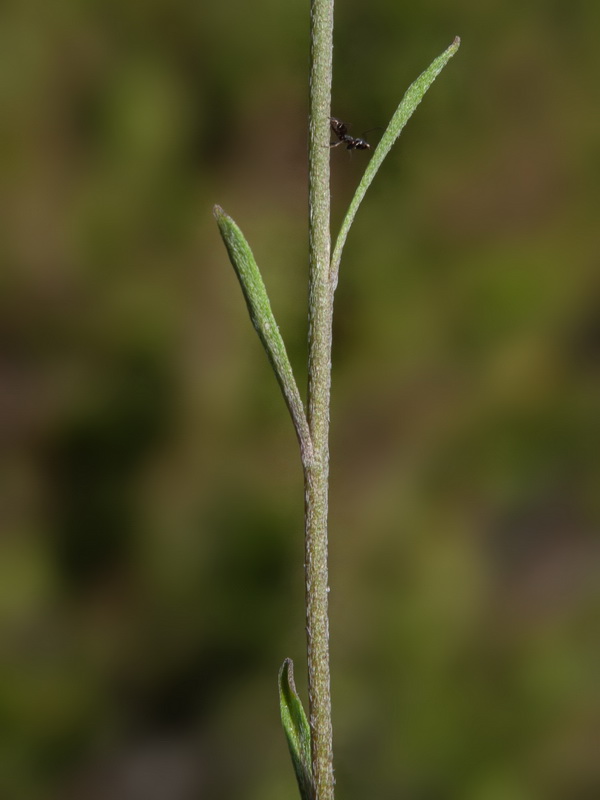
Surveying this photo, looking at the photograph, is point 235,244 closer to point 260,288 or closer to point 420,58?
point 260,288

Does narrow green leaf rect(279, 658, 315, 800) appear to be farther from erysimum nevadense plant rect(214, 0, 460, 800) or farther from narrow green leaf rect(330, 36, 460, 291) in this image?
narrow green leaf rect(330, 36, 460, 291)

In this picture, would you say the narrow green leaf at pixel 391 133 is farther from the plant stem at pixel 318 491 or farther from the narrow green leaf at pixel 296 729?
the narrow green leaf at pixel 296 729

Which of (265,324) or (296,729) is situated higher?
(265,324)

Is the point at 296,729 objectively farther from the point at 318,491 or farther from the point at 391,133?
the point at 391,133

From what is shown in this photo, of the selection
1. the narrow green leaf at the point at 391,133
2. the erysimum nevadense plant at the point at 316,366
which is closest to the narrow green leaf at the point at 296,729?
the erysimum nevadense plant at the point at 316,366

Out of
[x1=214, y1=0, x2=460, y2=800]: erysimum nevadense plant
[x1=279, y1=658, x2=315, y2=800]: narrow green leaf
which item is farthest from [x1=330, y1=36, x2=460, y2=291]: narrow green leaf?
[x1=279, y1=658, x2=315, y2=800]: narrow green leaf

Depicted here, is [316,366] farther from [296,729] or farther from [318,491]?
[296,729]

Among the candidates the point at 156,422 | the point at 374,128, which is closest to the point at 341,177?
the point at 374,128

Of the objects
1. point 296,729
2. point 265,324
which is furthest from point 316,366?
point 296,729
